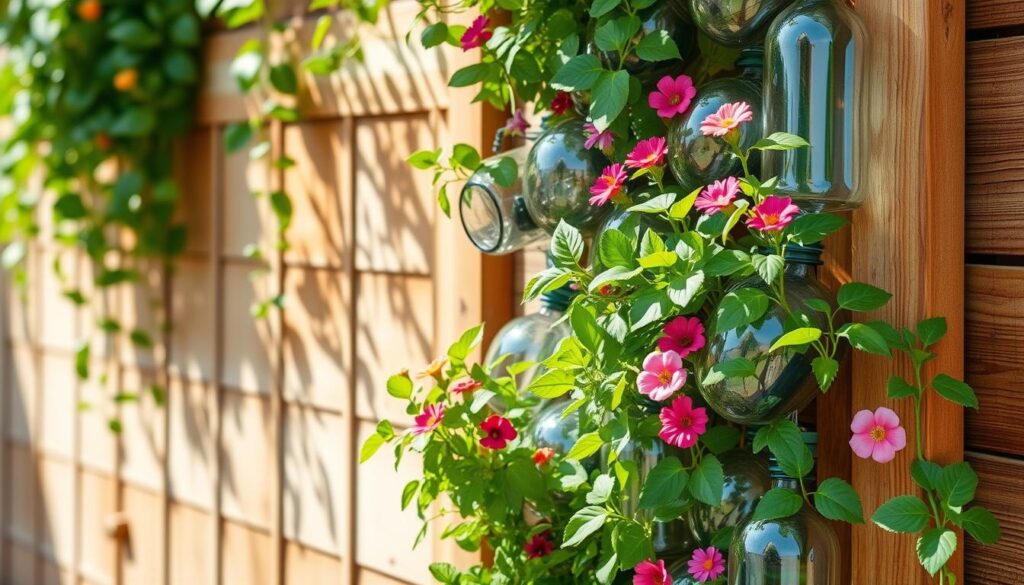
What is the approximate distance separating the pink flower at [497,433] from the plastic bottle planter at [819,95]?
14.4 inches

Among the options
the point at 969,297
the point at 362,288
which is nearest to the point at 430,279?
the point at 362,288

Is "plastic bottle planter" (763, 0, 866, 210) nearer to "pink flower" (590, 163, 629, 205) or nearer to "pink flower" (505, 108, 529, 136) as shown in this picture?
"pink flower" (590, 163, 629, 205)

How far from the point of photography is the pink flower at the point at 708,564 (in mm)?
1029

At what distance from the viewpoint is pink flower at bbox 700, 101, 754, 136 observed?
3.16 feet

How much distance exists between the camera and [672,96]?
1.07m

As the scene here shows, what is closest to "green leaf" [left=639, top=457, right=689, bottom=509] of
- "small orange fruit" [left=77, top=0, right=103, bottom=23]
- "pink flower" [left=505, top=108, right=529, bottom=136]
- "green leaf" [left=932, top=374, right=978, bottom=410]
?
"green leaf" [left=932, top=374, right=978, bottom=410]

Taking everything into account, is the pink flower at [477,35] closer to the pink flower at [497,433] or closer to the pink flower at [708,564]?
the pink flower at [497,433]

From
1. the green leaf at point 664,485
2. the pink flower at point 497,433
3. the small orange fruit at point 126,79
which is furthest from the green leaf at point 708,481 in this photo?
the small orange fruit at point 126,79

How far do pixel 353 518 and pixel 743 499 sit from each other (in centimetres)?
83

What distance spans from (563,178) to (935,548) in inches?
19.2

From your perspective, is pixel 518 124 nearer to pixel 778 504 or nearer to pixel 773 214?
pixel 773 214

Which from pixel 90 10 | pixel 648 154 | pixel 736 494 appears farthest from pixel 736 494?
pixel 90 10

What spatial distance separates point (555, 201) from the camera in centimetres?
115

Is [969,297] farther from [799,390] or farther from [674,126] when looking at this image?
[674,126]
